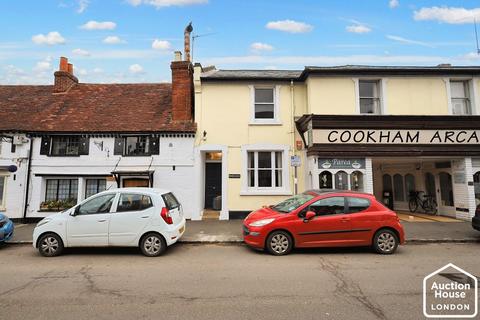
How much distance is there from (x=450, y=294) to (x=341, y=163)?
6981 millimetres

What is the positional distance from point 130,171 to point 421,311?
10.5 m

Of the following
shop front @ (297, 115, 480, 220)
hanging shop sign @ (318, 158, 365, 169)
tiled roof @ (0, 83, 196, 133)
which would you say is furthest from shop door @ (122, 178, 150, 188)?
hanging shop sign @ (318, 158, 365, 169)

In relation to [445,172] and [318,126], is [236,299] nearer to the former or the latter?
[318,126]

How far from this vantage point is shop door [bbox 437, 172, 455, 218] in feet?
40.0

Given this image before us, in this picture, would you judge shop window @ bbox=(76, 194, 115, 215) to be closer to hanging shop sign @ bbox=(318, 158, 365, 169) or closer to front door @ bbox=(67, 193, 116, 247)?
front door @ bbox=(67, 193, 116, 247)

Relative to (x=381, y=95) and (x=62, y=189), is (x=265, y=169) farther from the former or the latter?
(x=62, y=189)

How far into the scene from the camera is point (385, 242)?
7.05 m

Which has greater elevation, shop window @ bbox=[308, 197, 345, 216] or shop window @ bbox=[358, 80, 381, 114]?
shop window @ bbox=[358, 80, 381, 114]

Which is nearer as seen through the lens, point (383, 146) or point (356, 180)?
point (383, 146)

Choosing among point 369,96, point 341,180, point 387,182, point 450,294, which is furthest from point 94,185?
point 387,182

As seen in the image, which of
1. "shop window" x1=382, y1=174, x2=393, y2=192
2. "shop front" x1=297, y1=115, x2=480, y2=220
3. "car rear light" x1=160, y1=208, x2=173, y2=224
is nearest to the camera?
"car rear light" x1=160, y1=208, x2=173, y2=224

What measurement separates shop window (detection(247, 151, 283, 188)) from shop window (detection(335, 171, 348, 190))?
245cm

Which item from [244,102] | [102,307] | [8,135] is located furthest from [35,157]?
[102,307]

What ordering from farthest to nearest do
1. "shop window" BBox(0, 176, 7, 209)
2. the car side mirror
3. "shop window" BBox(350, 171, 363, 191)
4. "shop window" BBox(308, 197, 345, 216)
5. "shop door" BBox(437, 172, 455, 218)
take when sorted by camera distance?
"shop door" BBox(437, 172, 455, 218)
"shop window" BBox(0, 176, 7, 209)
"shop window" BBox(350, 171, 363, 191)
"shop window" BBox(308, 197, 345, 216)
the car side mirror
